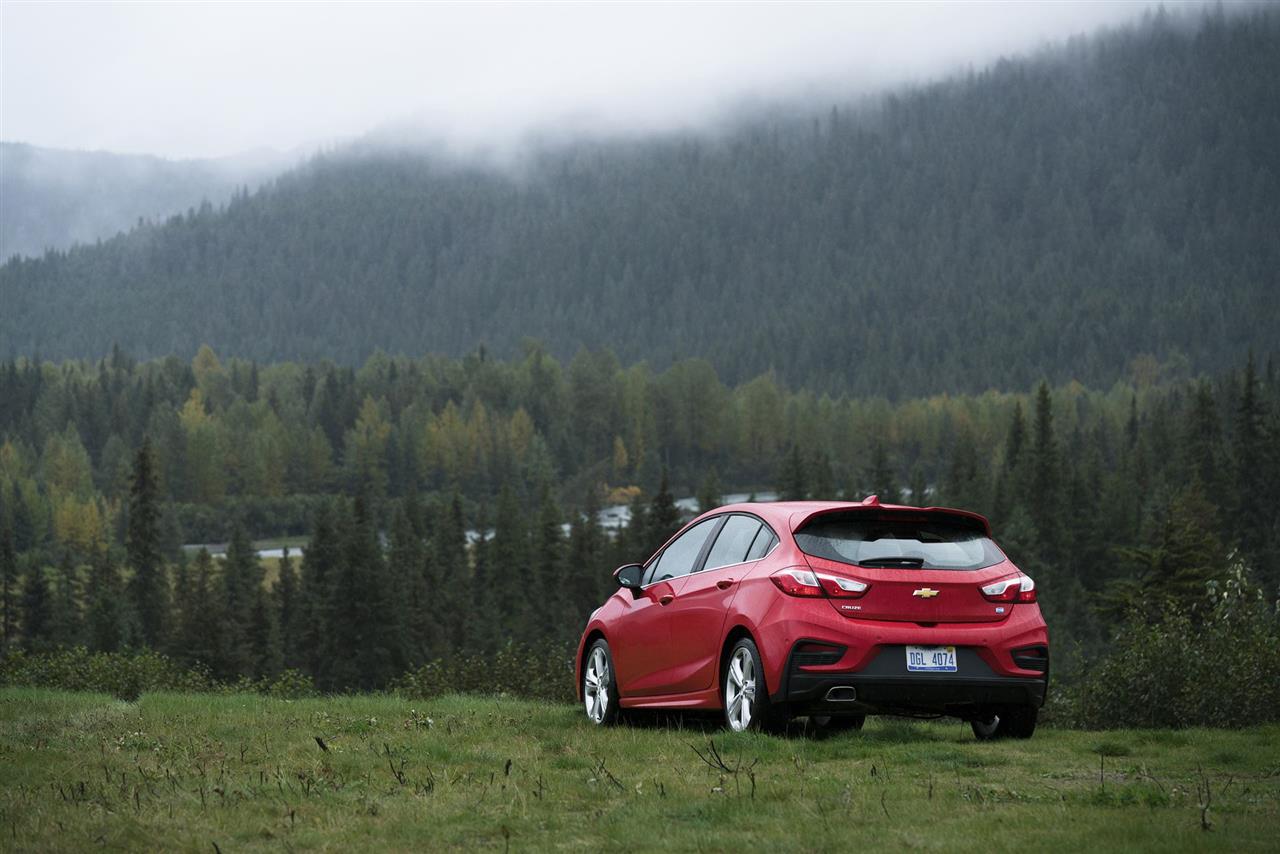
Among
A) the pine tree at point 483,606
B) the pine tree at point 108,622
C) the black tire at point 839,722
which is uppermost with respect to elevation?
the black tire at point 839,722

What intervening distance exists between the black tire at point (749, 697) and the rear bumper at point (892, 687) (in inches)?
7.7

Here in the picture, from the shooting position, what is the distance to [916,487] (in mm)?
144250

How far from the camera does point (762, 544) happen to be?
11914 mm

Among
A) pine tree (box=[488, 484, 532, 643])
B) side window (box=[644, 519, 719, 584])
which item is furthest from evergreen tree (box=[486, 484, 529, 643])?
side window (box=[644, 519, 719, 584])

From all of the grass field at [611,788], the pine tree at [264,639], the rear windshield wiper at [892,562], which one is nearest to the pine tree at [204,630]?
the pine tree at [264,639]

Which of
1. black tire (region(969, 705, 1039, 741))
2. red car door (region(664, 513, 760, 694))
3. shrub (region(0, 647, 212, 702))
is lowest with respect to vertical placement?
shrub (region(0, 647, 212, 702))

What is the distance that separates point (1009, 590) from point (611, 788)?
13.1 feet

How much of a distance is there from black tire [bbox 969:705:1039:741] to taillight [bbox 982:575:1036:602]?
0.88 m

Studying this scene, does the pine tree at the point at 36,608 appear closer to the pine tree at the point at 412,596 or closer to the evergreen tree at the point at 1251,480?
the pine tree at the point at 412,596

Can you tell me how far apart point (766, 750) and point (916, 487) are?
136 m

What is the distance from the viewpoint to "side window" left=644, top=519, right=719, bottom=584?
1311 cm

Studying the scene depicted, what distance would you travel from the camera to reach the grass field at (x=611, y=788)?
24.8 ft

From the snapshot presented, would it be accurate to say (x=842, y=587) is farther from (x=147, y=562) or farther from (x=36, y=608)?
(x=147, y=562)

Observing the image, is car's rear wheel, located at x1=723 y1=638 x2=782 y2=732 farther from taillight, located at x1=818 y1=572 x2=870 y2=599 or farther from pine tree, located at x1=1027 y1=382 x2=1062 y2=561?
pine tree, located at x1=1027 y1=382 x2=1062 y2=561
